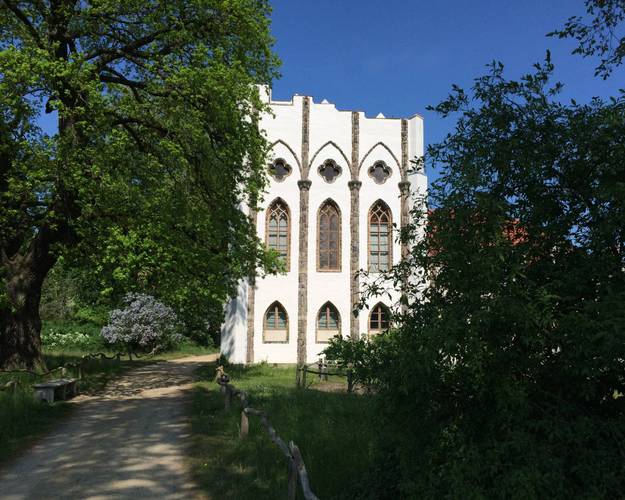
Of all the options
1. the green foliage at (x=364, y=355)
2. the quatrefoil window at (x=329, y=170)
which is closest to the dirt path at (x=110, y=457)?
the green foliage at (x=364, y=355)

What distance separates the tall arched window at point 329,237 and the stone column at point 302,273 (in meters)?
0.80

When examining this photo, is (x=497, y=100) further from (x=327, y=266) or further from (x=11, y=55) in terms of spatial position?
(x=327, y=266)

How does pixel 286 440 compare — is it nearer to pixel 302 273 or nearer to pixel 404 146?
pixel 302 273

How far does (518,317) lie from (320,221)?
23085 millimetres

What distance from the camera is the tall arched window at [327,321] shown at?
25922mm

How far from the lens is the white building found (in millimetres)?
25422

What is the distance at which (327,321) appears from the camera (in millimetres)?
26078

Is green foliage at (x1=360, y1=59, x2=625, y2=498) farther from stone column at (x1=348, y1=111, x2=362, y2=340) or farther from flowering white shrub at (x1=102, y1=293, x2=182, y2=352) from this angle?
flowering white shrub at (x1=102, y1=293, x2=182, y2=352)

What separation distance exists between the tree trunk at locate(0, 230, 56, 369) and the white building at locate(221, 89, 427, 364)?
10.9 m

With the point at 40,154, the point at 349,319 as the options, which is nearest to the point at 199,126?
the point at 40,154

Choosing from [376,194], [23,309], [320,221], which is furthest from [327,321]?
[23,309]

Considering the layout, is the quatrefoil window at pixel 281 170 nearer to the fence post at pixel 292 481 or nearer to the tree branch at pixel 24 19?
the tree branch at pixel 24 19

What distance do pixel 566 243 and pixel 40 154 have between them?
1272 centimetres

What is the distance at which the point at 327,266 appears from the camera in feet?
86.4
